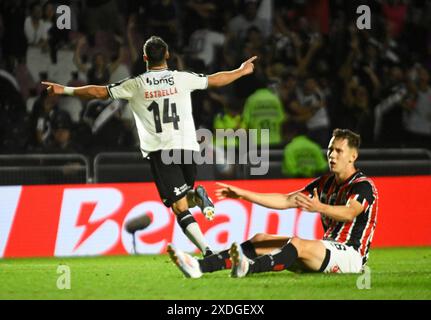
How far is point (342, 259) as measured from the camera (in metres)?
8.65

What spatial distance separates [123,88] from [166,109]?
0.49m

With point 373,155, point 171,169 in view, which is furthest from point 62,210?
point 373,155

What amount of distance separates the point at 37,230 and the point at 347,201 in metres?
5.04

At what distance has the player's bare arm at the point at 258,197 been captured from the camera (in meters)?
7.85

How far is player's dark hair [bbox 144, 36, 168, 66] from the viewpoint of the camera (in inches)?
392

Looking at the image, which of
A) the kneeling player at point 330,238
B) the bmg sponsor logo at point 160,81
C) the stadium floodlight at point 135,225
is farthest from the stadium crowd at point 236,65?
the kneeling player at point 330,238

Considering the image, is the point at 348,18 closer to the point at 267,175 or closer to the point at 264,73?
the point at 264,73

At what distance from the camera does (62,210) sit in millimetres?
12461

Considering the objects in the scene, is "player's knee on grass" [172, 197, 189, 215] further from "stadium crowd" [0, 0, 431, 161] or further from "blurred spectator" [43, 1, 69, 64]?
"blurred spectator" [43, 1, 69, 64]

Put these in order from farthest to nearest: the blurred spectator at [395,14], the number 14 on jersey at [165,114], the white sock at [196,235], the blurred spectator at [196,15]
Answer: the blurred spectator at [395,14] < the blurred spectator at [196,15] < the number 14 on jersey at [165,114] < the white sock at [196,235]

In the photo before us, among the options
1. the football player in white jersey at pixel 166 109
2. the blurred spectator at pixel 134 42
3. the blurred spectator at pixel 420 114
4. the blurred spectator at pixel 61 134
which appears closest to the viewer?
the football player in white jersey at pixel 166 109

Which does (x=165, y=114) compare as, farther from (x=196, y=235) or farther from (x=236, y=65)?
(x=236, y=65)

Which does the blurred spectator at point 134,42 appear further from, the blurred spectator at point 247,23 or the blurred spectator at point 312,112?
the blurred spectator at point 312,112

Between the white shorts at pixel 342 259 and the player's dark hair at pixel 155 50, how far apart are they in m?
2.74
